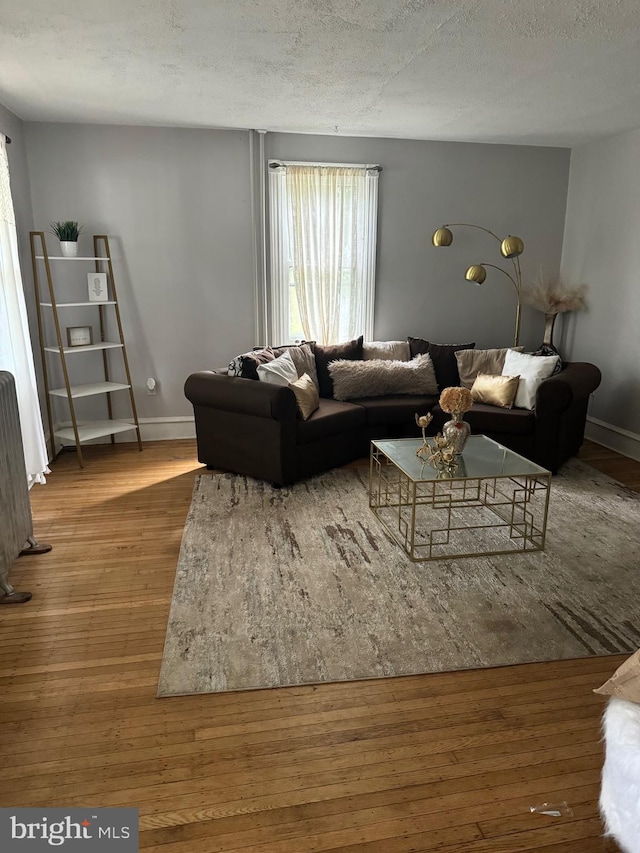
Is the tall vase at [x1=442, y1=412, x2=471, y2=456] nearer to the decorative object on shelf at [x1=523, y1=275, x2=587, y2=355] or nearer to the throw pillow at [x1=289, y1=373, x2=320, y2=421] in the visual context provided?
the throw pillow at [x1=289, y1=373, x2=320, y2=421]

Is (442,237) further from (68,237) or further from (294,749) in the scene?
(294,749)

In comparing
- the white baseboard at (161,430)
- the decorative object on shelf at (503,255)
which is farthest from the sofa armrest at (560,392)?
the white baseboard at (161,430)

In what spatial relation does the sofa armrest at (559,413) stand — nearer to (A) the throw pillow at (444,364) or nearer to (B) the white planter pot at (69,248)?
(A) the throw pillow at (444,364)

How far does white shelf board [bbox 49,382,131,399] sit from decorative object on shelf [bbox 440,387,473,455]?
2780 millimetres

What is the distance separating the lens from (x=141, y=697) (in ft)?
7.20

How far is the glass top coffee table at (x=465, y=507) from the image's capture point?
10.7 feet

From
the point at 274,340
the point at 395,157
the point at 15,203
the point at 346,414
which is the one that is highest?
the point at 395,157

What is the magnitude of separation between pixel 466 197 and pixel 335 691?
15.3 ft

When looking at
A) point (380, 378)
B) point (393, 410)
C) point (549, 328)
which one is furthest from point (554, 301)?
point (393, 410)

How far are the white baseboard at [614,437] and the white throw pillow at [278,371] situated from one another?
277 centimetres

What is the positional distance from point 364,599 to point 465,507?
1.12 m

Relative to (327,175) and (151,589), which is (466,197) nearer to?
(327,175)

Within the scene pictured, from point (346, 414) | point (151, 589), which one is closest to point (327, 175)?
point (346, 414)

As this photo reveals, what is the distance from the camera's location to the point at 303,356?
4.90 meters
